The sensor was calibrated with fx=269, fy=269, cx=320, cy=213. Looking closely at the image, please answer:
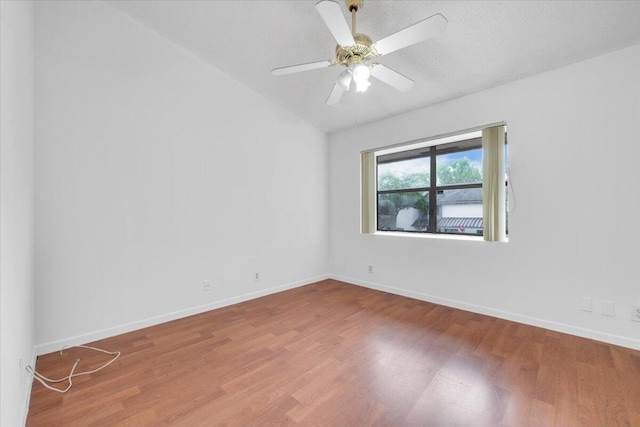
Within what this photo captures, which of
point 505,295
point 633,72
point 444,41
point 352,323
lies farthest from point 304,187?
point 633,72

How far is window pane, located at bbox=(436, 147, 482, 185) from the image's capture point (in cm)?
346

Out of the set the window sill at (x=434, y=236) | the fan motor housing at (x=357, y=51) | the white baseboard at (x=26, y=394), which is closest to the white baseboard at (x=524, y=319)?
the window sill at (x=434, y=236)

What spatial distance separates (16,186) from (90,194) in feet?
3.50

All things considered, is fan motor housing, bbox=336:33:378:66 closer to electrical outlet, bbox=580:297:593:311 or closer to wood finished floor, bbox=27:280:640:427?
wood finished floor, bbox=27:280:640:427

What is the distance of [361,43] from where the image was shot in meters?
1.91

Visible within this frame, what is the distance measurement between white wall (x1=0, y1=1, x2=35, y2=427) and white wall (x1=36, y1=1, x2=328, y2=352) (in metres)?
0.38

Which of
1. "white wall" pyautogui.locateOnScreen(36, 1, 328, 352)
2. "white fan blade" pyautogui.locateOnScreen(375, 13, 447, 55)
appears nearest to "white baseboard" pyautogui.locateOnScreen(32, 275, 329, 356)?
"white wall" pyautogui.locateOnScreen(36, 1, 328, 352)

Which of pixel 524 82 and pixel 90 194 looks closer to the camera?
pixel 90 194

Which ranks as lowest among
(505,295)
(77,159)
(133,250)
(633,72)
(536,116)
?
(505,295)

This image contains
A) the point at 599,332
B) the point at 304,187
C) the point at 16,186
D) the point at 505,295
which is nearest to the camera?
the point at 16,186

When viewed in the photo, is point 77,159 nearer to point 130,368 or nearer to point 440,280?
point 130,368

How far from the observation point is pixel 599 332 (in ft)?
8.00

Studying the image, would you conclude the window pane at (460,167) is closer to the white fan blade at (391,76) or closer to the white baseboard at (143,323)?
the white fan blade at (391,76)

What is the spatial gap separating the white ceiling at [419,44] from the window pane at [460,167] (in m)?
0.80
